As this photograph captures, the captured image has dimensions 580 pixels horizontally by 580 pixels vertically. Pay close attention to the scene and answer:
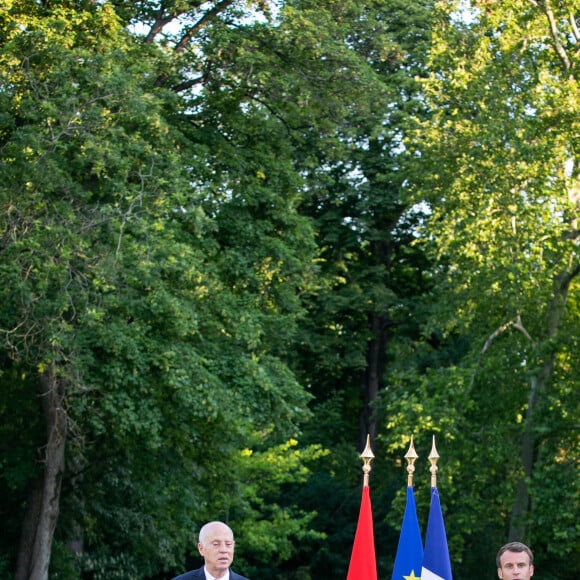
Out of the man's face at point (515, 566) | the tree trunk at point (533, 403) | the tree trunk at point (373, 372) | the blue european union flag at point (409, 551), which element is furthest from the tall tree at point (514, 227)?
the man's face at point (515, 566)

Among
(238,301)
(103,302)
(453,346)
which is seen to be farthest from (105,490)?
(453,346)

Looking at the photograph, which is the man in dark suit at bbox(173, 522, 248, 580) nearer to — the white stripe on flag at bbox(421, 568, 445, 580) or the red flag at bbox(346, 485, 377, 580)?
the red flag at bbox(346, 485, 377, 580)

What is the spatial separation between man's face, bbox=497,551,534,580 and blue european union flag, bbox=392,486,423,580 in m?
3.35

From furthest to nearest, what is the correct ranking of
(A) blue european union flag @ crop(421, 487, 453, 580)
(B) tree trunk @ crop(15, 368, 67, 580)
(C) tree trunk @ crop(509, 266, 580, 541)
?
1. (C) tree trunk @ crop(509, 266, 580, 541)
2. (B) tree trunk @ crop(15, 368, 67, 580)
3. (A) blue european union flag @ crop(421, 487, 453, 580)

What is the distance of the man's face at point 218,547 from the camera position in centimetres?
613

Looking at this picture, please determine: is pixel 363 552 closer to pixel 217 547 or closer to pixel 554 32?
pixel 217 547

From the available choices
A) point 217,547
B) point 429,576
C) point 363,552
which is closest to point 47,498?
point 363,552

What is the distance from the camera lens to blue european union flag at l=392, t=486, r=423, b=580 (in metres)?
9.40

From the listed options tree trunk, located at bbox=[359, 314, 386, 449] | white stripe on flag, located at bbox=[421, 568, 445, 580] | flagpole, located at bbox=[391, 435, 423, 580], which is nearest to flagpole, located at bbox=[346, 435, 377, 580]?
flagpole, located at bbox=[391, 435, 423, 580]

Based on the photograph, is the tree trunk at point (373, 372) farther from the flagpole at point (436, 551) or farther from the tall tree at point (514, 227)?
the flagpole at point (436, 551)

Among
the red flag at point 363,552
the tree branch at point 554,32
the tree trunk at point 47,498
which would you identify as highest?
the tree branch at point 554,32

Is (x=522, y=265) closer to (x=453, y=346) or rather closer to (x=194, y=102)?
(x=194, y=102)

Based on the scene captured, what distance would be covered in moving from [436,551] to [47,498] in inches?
466

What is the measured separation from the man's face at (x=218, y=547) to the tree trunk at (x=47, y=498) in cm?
1324
